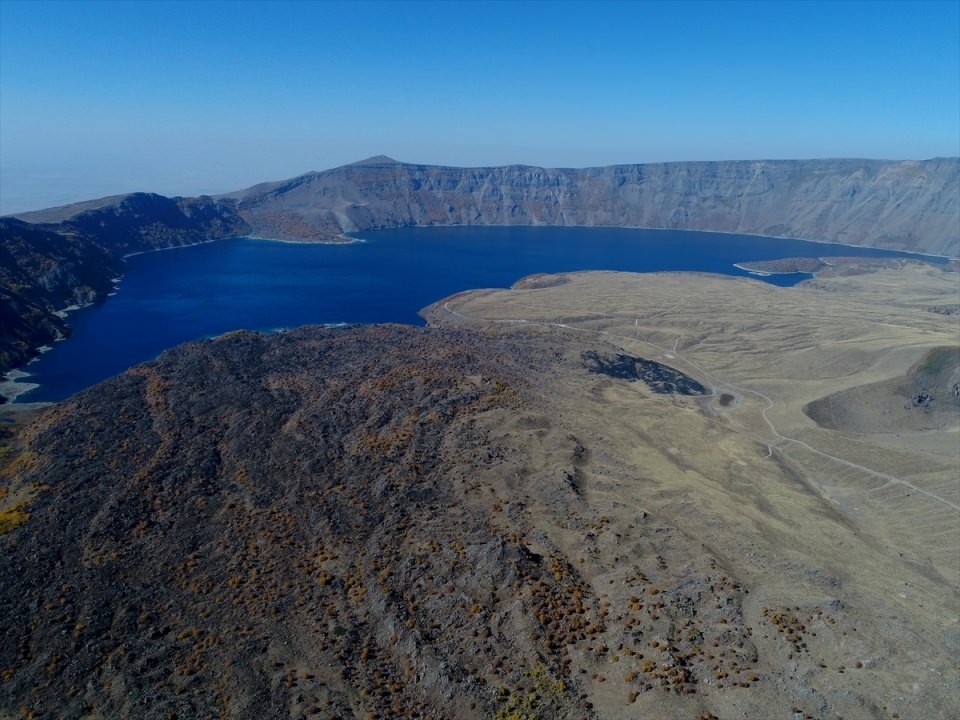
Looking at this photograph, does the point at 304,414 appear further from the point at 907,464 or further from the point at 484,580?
the point at 907,464

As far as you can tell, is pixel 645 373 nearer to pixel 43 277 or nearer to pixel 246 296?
pixel 246 296

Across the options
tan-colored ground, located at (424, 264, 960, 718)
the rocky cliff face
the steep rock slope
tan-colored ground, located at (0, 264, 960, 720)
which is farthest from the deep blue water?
the steep rock slope

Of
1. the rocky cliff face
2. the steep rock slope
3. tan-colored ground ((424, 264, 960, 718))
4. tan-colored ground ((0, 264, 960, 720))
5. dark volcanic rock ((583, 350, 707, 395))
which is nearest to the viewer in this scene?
the steep rock slope

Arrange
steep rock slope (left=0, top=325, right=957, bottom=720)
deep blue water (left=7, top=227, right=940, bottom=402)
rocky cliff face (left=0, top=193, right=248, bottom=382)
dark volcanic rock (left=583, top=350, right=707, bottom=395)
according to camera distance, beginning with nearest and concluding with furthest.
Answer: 1. steep rock slope (left=0, top=325, right=957, bottom=720)
2. dark volcanic rock (left=583, top=350, right=707, bottom=395)
3. deep blue water (left=7, top=227, right=940, bottom=402)
4. rocky cliff face (left=0, top=193, right=248, bottom=382)

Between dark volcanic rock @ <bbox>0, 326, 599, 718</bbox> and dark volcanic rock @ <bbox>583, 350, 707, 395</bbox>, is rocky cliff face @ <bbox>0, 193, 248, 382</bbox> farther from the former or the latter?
dark volcanic rock @ <bbox>583, 350, 707, 395</bbox>

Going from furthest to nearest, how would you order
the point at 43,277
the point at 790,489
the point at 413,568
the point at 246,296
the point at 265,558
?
the point at 246,296, the point at 43,277, the point at 790,489, the point at 265,558, the point at 413,568

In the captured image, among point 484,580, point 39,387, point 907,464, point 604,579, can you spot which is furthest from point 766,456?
point 39,387

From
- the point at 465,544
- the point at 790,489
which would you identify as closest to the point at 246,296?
the point at 465,544

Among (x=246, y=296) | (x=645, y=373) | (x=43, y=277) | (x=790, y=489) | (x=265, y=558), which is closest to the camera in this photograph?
(x=265, y=558)

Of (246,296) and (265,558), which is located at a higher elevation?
(265,558)

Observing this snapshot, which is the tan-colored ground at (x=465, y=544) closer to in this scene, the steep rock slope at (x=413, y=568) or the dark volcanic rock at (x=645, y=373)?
the steep rock slope at (x=413, y=568)

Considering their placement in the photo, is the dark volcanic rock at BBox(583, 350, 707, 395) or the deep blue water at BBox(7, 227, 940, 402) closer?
the dark volcanic rock at BBox(583, 350, 707, 395)
